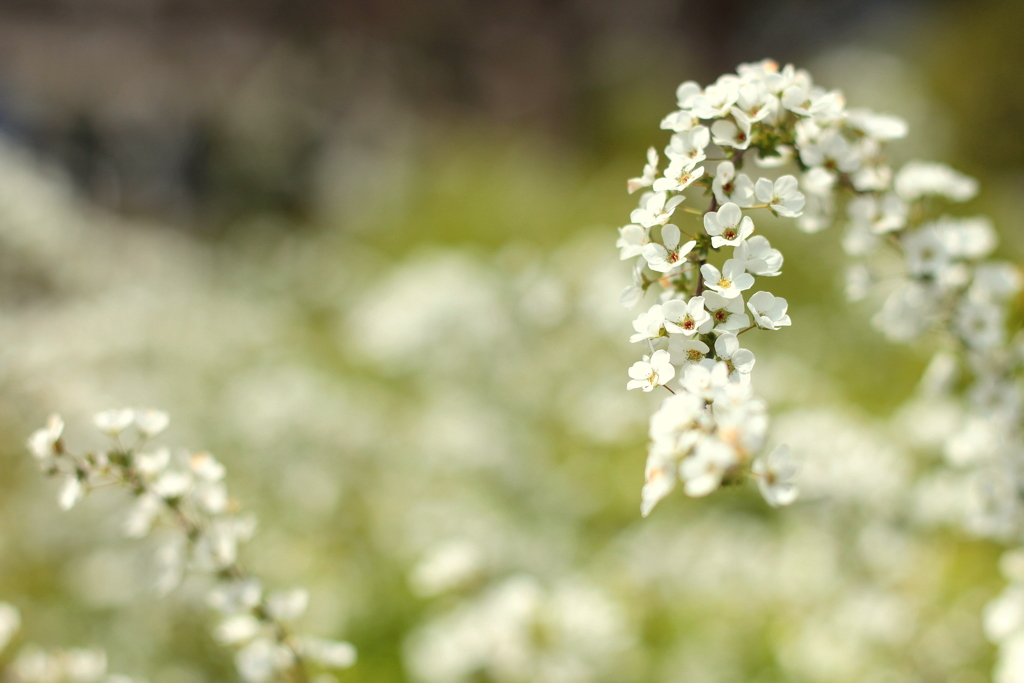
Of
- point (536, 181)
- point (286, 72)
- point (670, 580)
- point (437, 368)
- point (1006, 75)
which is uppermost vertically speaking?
point (286, 72)

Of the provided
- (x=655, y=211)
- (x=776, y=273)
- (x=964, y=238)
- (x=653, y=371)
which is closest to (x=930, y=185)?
(x=964, y=238)

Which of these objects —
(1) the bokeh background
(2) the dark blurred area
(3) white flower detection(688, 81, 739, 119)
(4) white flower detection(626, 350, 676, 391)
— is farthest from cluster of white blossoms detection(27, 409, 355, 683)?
(2) the dark blurred area

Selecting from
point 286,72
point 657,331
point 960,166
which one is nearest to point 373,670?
point 657,331

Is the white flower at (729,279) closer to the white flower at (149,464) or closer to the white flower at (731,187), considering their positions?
the white flower at (731,187)

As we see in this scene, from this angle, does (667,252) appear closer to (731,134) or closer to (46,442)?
(731,134)

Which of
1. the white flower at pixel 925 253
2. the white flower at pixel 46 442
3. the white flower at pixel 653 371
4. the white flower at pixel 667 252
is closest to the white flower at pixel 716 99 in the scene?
the white flower at pixel 667 252

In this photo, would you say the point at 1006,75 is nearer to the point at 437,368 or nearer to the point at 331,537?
the point at 437,368
